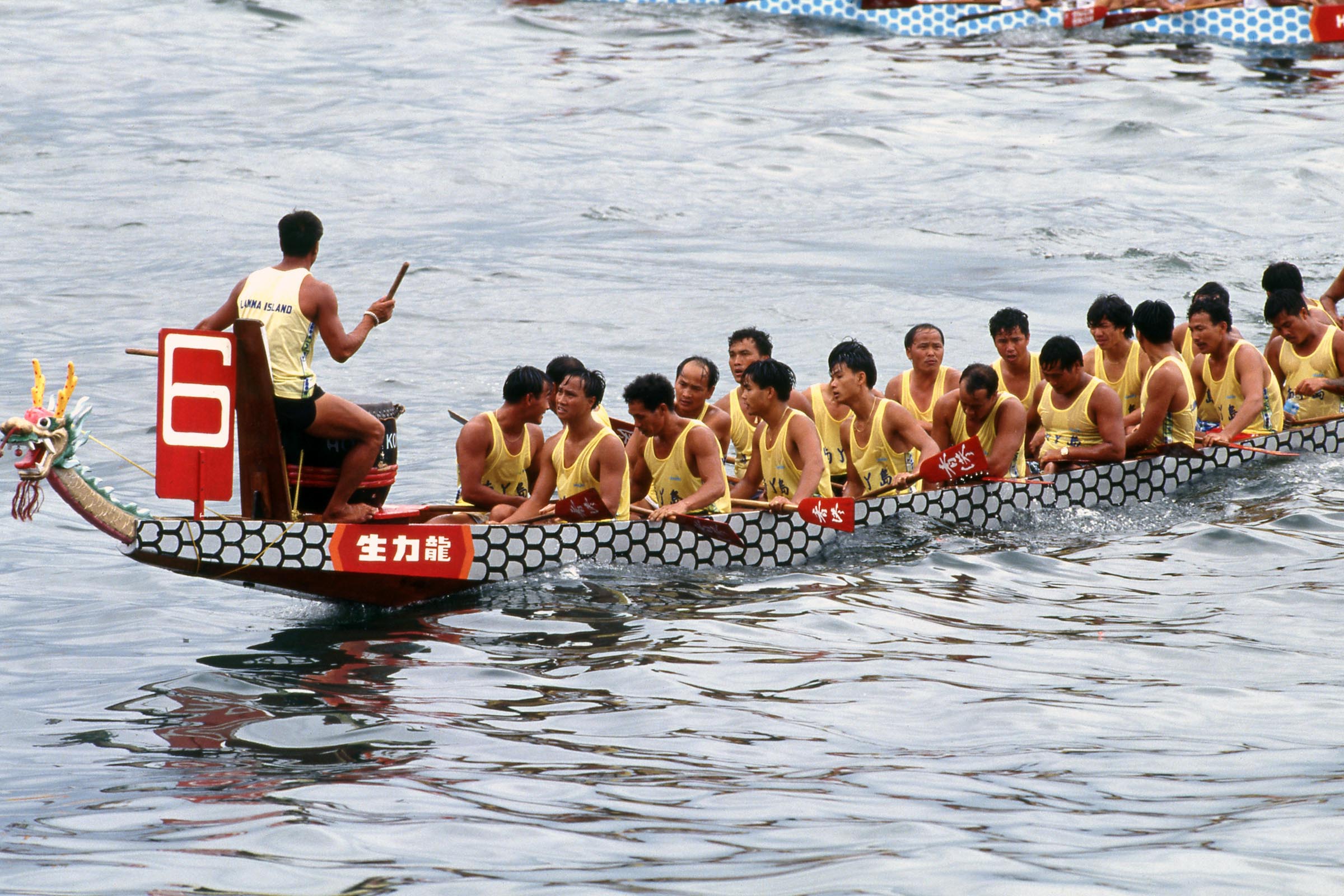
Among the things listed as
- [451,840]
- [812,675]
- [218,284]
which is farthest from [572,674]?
[218,284]

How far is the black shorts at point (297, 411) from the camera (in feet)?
26.1

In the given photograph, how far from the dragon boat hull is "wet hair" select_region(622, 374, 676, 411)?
2.41 feet

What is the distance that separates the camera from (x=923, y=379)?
35.5 feet

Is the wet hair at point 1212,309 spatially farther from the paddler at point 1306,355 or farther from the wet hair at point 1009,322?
the wet hair at point 1009,322

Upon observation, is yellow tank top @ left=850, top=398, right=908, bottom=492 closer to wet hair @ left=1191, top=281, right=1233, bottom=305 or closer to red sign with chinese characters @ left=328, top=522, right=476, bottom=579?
red sign with chinese characters @ left=328, top=522, right=476, bottom=579

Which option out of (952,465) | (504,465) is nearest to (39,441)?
(504,465)

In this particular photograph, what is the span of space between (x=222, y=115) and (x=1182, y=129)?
51.6 feet

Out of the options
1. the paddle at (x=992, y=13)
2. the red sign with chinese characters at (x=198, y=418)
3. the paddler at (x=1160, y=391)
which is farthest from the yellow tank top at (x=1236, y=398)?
the paddle at (x=992, y=13)

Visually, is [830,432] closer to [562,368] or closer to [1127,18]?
[562,368]

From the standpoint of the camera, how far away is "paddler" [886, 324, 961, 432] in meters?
10.6

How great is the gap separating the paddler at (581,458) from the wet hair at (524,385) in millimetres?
108

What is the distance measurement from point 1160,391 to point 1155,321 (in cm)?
51

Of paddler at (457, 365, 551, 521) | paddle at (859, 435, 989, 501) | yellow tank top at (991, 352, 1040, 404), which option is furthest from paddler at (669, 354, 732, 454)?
yellow tank top at (991, 352, 1040, 404)

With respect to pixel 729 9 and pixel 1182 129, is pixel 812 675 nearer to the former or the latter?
pixel 1182 129
